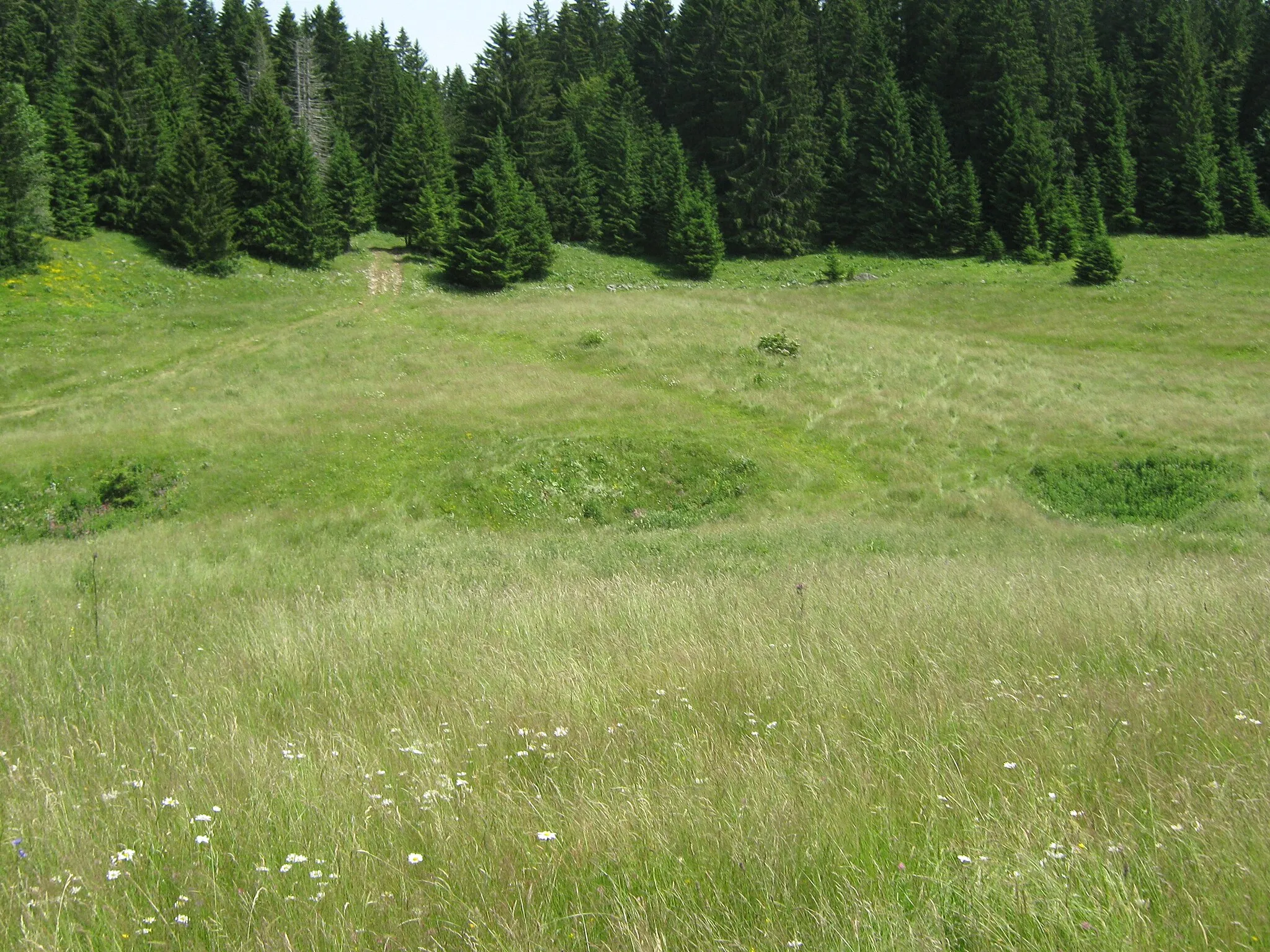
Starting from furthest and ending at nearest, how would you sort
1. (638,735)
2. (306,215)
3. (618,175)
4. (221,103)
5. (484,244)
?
(618,175) → (221,103) → (306,215) → (484,244) → (638,735)

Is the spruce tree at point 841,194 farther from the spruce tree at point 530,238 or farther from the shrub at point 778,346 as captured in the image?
the shrub at point 778,346

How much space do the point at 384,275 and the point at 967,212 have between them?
43.0 meters

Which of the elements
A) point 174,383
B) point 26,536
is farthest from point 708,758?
point 174,383

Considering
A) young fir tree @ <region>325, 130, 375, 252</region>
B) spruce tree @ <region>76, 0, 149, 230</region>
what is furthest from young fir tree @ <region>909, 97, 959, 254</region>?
spruce tree @ <region>76, 0, 149, 230</region>

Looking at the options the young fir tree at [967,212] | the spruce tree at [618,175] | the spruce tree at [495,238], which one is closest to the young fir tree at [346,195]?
the spruce tree at [495,238]

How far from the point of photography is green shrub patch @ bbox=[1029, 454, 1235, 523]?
20.7m

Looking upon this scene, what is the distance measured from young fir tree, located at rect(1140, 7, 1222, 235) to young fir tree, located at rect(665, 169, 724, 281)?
38456 mm

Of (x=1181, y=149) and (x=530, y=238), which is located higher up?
(x=1181, y=149)

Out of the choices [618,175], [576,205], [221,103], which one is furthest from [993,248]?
[221,103]

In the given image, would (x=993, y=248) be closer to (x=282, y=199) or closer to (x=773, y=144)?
(x=773, y=144)

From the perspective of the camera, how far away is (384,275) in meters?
53.4

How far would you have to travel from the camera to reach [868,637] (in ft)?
17.8

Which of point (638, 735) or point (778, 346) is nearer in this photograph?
point (638, 735)

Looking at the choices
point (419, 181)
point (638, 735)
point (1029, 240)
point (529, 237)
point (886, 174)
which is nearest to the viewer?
point (638, 735)
